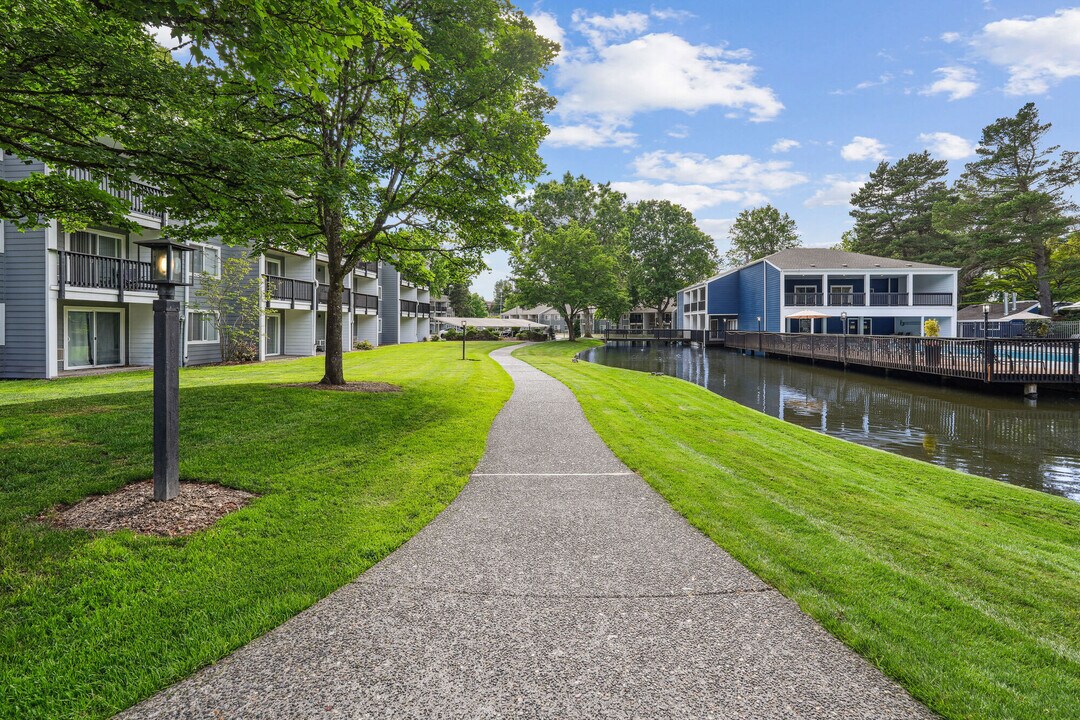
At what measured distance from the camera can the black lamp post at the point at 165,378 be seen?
186 inches

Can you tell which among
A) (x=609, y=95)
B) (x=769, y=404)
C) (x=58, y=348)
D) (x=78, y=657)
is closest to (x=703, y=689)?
(x=78, y=657)

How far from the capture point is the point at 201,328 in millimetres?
19750

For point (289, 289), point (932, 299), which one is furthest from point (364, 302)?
point (932, 299)

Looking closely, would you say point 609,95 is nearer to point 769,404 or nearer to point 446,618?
point 769,404

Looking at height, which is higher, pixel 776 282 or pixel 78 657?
pixel 776 282

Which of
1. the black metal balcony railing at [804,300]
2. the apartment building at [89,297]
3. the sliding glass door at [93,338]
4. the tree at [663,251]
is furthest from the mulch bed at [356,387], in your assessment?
the tree at [663,251]

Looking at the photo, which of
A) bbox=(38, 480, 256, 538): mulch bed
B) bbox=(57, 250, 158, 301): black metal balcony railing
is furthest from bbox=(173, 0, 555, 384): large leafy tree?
bbox=(57, 250, 158, 301): black metal balcony railing

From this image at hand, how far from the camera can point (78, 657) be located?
2.66 m

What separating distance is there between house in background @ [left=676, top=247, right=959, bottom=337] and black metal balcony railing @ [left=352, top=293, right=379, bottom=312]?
29124 mm

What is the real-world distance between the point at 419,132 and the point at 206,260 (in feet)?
46.6

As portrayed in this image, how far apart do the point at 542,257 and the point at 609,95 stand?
27384 millimetres

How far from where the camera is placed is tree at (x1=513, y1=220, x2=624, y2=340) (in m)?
46.6

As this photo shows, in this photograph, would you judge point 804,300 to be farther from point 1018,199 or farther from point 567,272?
point 567,272

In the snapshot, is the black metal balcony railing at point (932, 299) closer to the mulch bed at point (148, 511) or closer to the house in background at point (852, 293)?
the house in background at point (852, 293)
